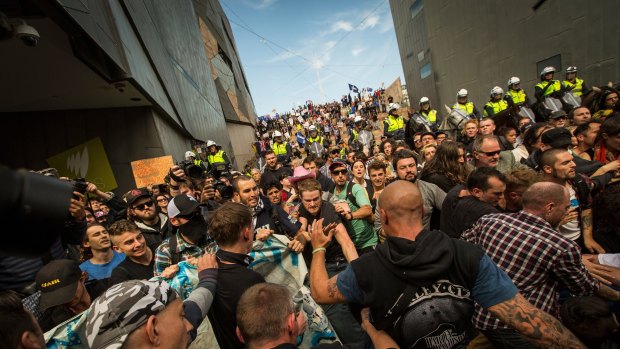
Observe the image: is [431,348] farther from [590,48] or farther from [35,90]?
[590,48]

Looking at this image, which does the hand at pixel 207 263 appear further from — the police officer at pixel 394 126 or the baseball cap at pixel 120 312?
the police officer at pixel 394 126

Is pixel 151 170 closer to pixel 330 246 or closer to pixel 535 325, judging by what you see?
pixel 330 246

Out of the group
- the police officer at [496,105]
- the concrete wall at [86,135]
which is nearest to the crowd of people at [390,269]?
the concrete wall at [86,135]

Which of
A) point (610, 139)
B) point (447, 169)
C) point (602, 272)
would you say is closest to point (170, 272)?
point (602, 272)

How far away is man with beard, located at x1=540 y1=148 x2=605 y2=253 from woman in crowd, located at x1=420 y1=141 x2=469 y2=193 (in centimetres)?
98

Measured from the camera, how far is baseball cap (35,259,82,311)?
8.21ft

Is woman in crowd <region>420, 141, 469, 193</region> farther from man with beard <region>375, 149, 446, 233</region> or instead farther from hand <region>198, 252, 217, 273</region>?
hand <region>198, 252, 217, 273</region>

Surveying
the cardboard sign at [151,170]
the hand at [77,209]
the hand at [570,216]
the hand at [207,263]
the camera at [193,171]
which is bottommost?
the hand at [570,216]

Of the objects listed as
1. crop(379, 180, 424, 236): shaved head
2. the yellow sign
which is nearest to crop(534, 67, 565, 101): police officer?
crop(379, 180, 424, 236): shaved head

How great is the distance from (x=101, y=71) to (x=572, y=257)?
21.4ft

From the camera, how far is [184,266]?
9.27 ft

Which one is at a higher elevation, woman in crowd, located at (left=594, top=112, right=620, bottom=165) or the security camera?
the security camera

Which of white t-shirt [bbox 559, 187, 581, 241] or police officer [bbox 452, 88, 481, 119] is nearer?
white t-shirt [bbox 559, 187, 581, 241]

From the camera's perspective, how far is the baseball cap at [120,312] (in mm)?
1461
